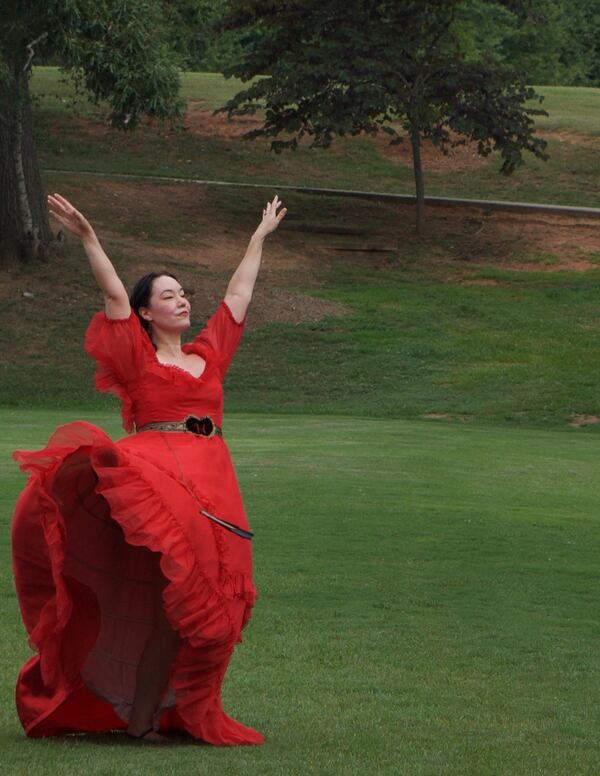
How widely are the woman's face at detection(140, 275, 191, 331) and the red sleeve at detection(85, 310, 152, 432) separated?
12 cm

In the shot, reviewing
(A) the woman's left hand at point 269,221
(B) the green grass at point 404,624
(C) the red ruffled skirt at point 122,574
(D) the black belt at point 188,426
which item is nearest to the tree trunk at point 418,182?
(B) the green grass at point 404,624

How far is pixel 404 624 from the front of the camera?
8.95 metres

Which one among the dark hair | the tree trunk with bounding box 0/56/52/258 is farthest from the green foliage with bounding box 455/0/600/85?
the dark hair

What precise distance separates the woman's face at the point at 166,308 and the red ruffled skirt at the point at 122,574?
50cm

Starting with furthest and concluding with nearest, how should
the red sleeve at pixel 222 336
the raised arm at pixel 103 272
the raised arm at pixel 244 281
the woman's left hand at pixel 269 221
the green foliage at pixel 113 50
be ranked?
the green foliage at pixel 113 50 < the woman's left hand at pixel 269 221 < the raised arm at pixel 244 281 < the red sleeve at pixel 222 336 < the raised arm at pixel 103 272

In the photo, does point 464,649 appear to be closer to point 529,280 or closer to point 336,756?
point 336,756

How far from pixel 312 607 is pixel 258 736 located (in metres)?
3.16

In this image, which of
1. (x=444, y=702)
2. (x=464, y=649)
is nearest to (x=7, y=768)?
(x=444, y=702)

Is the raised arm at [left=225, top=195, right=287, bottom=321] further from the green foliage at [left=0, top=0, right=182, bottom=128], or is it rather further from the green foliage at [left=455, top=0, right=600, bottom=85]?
the green foliage at [left=455, top=0, right=600, bottom=85]

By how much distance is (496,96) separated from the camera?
33281mm

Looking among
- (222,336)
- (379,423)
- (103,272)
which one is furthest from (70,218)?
(379,423)

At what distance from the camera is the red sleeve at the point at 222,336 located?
649cm

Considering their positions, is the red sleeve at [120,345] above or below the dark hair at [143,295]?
below

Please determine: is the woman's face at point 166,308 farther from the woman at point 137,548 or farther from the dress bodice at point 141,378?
the dress bodice at point 141,378
